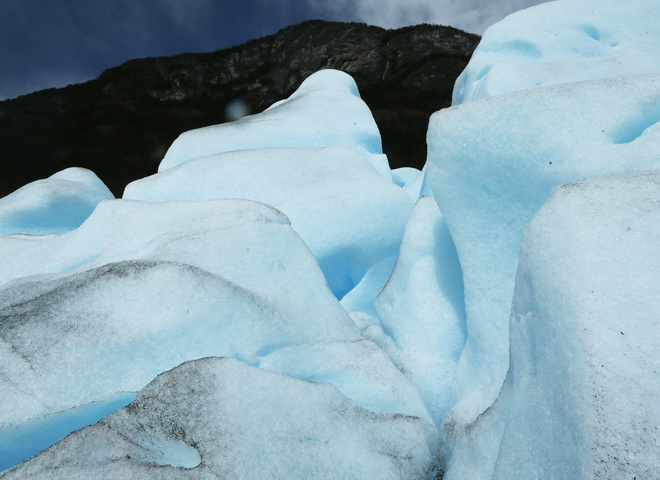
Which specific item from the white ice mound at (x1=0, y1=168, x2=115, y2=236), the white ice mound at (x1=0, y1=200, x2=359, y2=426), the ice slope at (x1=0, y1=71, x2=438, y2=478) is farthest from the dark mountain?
the white ice mound at (x1=0, y1=200, x2=359, y2=426)

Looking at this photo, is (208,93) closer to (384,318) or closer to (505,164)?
(384,318)

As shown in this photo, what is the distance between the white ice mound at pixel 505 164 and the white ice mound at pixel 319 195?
91 cm

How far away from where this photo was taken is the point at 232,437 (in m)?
0.97

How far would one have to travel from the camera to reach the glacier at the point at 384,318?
807 mm

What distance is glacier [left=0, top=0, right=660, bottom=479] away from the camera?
2.65 feet

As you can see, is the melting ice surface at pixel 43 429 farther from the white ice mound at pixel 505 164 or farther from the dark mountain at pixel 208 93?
the dark mountain at pixel 208 93

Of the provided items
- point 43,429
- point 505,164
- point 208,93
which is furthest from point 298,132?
point 208,93

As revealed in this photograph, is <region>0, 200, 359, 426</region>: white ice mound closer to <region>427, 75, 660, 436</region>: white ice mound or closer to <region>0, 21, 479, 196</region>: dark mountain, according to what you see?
<region>427, 75, 660, 436</region>: white ice mound

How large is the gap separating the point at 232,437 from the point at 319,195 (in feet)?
5.81

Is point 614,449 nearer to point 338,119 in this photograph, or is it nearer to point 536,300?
point 536,300

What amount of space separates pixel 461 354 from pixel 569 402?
105 centimetres

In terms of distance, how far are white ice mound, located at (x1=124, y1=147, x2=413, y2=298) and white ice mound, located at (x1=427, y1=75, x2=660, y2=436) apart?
2.98 ft

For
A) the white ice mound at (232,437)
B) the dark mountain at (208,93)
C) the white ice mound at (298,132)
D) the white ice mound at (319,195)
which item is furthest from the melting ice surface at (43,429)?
the dark mountain at (208,93)

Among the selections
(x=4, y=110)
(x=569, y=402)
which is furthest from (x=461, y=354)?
(x=4, y=110)
